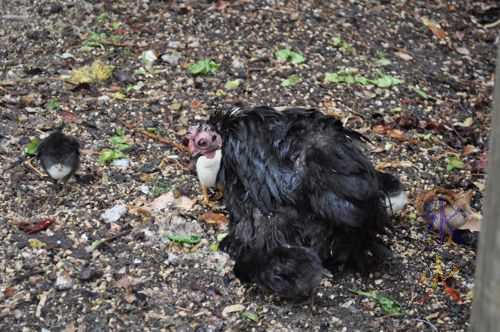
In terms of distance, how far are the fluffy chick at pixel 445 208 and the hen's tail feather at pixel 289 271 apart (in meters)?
1.02

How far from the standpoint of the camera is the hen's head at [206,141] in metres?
4.19

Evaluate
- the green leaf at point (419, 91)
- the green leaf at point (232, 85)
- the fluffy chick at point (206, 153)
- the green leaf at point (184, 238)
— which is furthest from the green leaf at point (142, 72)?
the green leaf at point (419, 91)

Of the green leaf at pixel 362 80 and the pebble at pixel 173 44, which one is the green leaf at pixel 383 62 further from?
the pebble at pixel 173 44

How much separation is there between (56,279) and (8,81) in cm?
212

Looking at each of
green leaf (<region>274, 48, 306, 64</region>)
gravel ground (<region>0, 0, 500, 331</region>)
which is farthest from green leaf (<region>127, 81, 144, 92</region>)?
green leaf (<region>274, 48, 306, 64</region>)

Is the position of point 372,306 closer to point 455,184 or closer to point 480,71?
point 455,184

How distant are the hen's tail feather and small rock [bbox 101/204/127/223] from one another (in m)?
0.98

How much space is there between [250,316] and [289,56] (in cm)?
270

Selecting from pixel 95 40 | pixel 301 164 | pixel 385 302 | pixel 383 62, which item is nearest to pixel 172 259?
pixel 301 164

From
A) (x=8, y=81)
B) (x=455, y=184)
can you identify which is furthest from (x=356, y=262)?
(x=8, y=81)

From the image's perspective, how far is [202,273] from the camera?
4051 millimetres

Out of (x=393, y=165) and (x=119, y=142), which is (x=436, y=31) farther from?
(x=119, y=142)

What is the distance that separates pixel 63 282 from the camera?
3.92 metres

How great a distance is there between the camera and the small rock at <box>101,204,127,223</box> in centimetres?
438
